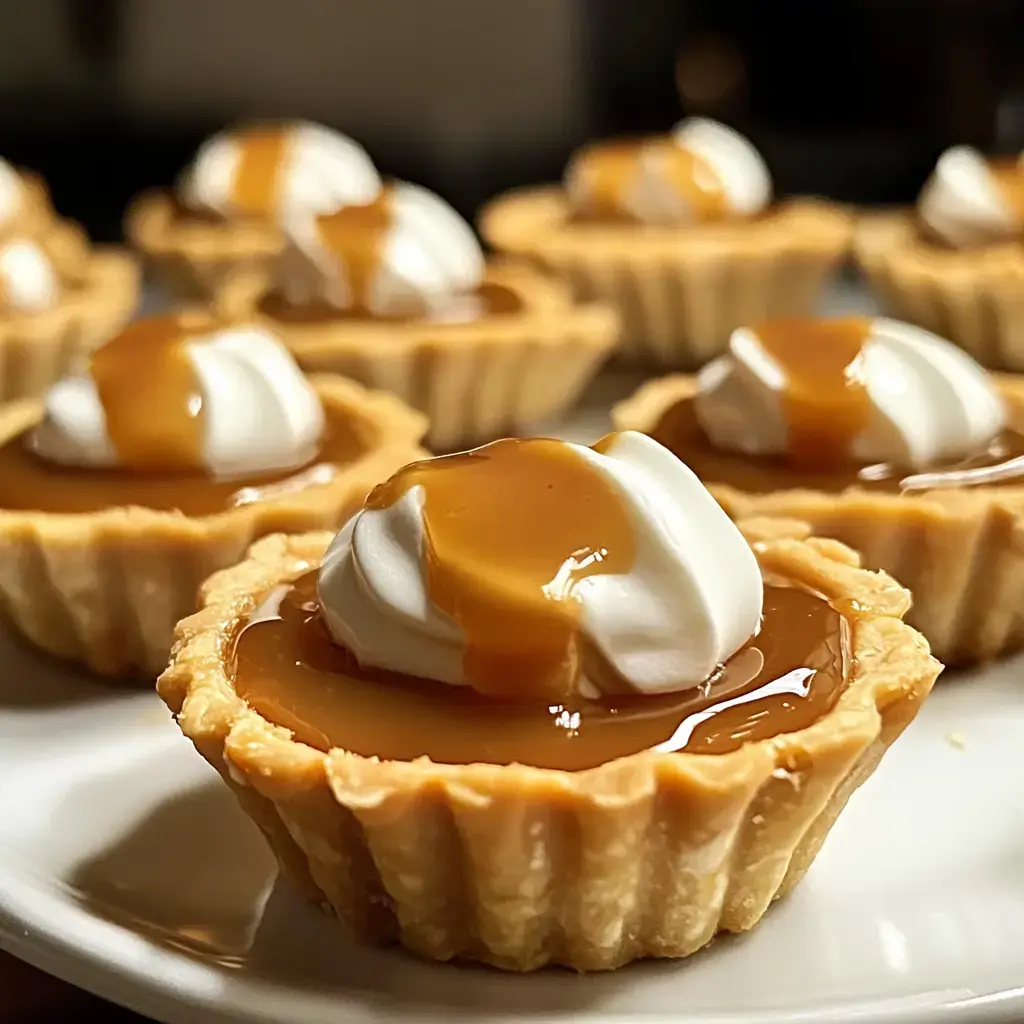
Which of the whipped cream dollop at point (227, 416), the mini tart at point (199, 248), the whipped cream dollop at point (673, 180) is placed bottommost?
the mini tart at point (199, 248)

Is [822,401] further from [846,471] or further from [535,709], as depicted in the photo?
[535,709]

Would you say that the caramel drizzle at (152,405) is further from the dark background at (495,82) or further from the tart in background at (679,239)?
the dark background at (495,82)

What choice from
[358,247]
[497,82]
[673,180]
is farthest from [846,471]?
[497,82]

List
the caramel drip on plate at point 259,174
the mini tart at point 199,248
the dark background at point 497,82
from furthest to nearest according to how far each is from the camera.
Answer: the dark background at point 497,82 < the caramel drip on plate at point 259,174 < the mini tart at point 199,248

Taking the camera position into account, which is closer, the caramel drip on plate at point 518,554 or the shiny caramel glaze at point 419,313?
the caramel drip on plate at point 518,554

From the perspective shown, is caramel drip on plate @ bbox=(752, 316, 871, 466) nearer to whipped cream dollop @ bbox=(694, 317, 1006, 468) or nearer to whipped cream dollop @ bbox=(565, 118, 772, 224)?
whipped cream dollop @ bbox=(694, 317, 1006, 468)

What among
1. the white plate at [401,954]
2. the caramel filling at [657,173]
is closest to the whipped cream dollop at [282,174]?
the caramel filling at [657,173]
